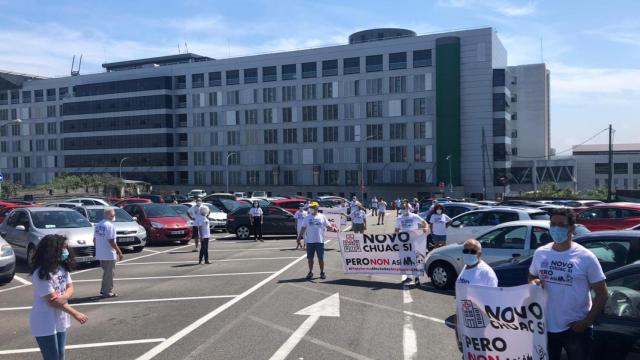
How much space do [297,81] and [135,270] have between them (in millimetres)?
65279

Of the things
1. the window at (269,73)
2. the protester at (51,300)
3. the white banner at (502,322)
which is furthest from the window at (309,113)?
the white banner at (502,322)

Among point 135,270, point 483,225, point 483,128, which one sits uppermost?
point 483,128

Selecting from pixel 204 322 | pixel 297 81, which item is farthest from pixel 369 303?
pixel 297 81

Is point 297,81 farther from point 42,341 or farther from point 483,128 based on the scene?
point 42,341

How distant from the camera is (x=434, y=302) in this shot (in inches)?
429

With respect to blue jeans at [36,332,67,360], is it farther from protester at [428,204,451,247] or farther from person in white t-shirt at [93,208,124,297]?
protester at [428,204,451,247]

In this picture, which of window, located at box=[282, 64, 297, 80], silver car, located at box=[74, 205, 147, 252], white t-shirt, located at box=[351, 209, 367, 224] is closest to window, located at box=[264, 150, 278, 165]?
window, located at box=[282, 64, 297, 80]

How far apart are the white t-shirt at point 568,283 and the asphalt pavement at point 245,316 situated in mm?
2458

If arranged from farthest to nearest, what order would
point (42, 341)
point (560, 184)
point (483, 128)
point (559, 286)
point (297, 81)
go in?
point (560, 184) < point (297, 81) < point (483, 128) < point (42, 341) < point (559, 286)

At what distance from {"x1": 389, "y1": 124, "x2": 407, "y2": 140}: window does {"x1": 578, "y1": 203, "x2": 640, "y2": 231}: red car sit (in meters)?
54.4

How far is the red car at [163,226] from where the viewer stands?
2236cm

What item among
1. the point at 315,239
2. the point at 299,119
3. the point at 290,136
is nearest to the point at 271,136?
the point at 290,136

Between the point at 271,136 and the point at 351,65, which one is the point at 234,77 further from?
the point at 351,65

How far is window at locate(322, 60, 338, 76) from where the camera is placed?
7694 centimetres
